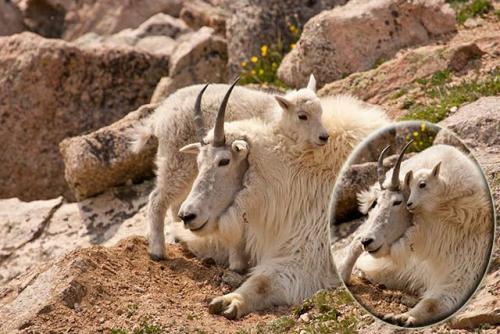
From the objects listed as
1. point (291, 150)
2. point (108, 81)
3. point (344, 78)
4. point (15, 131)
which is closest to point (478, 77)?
point (344, 78)

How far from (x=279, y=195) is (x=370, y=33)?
451 cm

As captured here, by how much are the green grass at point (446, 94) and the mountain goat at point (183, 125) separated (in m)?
1.34

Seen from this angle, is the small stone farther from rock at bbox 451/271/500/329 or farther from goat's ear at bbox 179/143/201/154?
goat's ear at bbox 179/143/201/154

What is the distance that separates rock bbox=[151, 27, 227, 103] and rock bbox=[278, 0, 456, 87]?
8.11 feet

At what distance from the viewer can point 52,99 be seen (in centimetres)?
1741

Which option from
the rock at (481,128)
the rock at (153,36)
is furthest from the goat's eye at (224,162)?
the rock at (153,36)

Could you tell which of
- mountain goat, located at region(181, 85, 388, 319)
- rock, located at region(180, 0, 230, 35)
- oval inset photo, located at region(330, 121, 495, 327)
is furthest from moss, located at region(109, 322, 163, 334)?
rock, located at region(180, 0, 230, 35)

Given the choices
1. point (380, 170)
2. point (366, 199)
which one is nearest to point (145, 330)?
point (366, 199)

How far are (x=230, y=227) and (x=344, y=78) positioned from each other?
4.46 metres

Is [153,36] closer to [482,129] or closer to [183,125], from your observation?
[183,125]

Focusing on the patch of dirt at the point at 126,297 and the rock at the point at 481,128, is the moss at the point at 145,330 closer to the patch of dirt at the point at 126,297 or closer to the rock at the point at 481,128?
the patch of dirt at the point at 126,297

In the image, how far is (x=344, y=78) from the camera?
46.0 feet

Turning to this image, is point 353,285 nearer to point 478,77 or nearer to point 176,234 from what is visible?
point 176,234

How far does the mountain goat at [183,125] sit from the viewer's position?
10.8 meters
